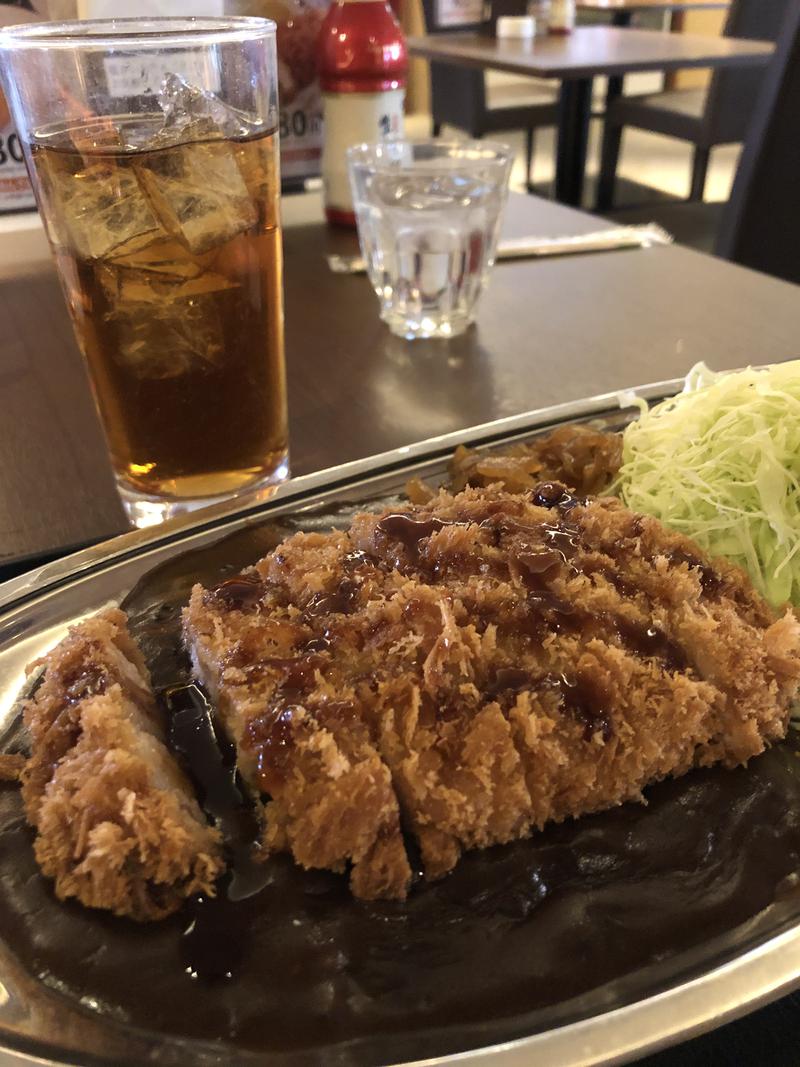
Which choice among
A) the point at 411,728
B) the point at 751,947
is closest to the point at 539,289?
the point at 411,728

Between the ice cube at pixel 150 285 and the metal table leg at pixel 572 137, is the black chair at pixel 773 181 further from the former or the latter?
the ice cube at pixel 150 285

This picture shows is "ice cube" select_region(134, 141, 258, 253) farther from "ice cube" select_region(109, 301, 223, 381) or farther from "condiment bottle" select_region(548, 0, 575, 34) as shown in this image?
"condiment bottle" select_region(548, 0, 575, 34)

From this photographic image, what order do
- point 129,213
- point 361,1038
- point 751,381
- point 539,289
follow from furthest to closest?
point 539,289, point 751,381, point 129,213, point 361,1038

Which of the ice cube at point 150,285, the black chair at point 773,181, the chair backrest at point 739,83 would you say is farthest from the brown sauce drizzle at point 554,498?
the chair backrest at point 739,83

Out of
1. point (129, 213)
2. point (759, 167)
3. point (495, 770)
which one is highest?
point (129, 213)

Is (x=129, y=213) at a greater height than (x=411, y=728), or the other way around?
(x=129, y=213)

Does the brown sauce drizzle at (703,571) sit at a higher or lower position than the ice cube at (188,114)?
lower

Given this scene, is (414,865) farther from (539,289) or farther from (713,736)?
(539,289)
